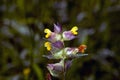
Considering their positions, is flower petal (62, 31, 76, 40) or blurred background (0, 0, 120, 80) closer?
flower petal (62, 31, 76, 40)

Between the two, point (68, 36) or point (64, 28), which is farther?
point (64, 28)

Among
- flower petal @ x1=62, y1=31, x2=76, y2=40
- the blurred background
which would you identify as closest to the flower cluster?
flower petal @ x1=62, y1=31, x2=76, y2=40

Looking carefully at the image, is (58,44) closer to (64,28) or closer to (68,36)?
(68,36)

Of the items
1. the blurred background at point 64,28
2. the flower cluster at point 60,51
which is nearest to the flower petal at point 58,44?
the flower cluster at point 60,51

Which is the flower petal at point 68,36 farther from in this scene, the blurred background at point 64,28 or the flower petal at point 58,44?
the blurred background at point 64,28

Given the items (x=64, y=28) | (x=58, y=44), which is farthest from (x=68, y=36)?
(x=64, y=28)

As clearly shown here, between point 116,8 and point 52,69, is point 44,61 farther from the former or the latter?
point 52,69

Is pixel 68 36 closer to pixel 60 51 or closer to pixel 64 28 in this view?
pixel 60 51

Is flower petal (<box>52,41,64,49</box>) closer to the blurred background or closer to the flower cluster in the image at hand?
the flower cluster

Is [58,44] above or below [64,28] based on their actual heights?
below
